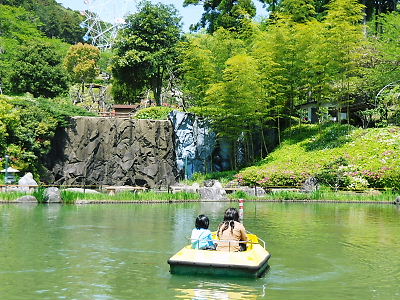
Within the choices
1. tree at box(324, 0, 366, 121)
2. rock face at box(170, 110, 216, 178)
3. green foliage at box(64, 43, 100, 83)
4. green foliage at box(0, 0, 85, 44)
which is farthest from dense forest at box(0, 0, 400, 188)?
green foliage at box(0, 0, 85, 44)

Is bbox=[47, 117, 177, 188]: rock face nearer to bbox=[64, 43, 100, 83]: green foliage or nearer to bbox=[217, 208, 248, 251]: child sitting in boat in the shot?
bbox=[217, 208, 248, 251]: child sitting in boat

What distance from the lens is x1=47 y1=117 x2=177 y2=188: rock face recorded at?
28469 mm

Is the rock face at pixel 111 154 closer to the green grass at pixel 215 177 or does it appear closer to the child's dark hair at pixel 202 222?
the green grass at pixel 215 177

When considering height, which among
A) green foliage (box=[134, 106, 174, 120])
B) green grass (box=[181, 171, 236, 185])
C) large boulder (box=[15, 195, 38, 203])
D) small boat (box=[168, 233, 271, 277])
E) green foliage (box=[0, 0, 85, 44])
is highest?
green foliage (box=[0, 0, 85, 44])

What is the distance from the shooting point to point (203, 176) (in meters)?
30.2

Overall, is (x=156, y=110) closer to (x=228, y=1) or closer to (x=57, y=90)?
(x=57, y=90)

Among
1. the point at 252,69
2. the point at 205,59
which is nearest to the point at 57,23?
the point at 205,59

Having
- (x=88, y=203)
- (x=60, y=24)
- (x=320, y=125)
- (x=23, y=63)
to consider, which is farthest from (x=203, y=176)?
(x=60, y=24)

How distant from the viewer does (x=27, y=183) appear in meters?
24.0

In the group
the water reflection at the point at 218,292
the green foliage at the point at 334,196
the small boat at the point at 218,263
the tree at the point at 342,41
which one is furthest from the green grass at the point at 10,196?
the tree at the point at 342,41

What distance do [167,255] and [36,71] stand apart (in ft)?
86.1

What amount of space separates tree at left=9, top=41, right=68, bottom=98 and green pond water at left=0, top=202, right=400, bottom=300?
1694 centimetres

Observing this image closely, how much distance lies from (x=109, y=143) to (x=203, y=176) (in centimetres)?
549

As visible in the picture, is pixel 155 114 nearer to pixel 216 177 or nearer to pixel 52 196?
pixel 216 177
